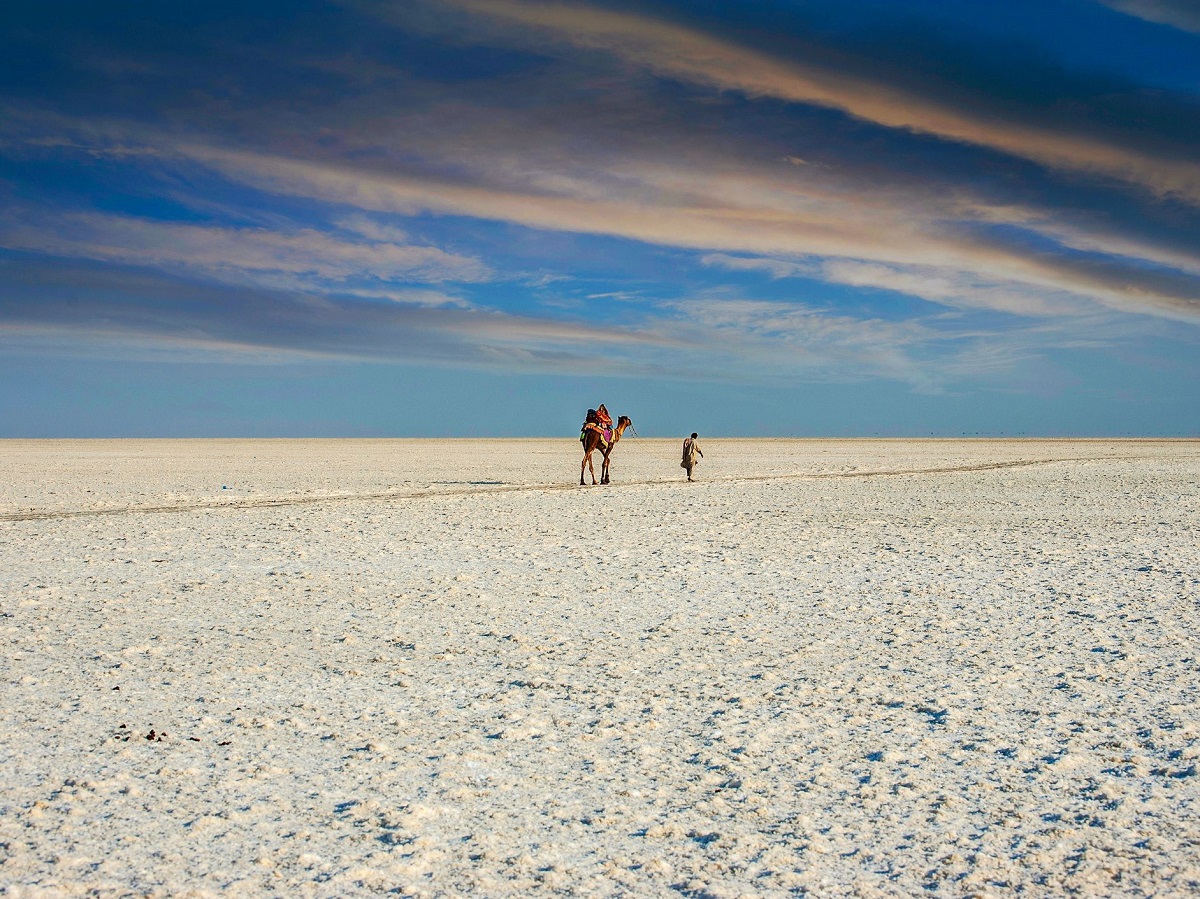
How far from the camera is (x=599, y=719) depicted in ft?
19.0

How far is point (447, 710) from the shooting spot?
599 centimetres

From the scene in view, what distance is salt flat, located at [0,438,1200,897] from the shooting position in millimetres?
3963

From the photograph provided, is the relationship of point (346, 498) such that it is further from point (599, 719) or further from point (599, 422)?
point (599, 719)

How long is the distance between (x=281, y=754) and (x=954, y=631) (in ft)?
17.1

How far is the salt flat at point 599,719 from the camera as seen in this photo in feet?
13.0

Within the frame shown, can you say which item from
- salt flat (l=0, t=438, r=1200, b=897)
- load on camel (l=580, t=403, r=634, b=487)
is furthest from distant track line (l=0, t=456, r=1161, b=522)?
salt flat (l=0, t=438, r=1200, b=897)

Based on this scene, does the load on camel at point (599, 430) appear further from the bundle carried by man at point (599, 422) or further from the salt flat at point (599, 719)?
the salt flat at point (599, 719)

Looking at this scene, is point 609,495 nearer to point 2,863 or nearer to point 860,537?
point 860,537

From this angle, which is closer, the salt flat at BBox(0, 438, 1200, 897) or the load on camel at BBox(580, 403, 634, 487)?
the salt flat at BBox(0, 438, 1200, 897)

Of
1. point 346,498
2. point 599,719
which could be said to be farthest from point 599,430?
point 599,719

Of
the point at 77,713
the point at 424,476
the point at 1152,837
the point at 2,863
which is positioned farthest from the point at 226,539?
the point at 424,476

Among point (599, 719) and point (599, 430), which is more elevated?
point (599, 430)

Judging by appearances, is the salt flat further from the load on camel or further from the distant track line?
the load on camel

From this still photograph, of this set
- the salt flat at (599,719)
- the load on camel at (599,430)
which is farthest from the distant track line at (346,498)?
the salt flat at (599,719)
